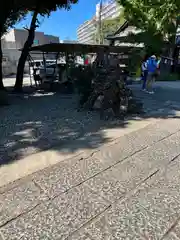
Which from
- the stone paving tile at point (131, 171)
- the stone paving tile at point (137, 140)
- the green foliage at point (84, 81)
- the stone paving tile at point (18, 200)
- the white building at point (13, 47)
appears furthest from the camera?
the white building at point (13, 47)

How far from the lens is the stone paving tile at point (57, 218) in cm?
179

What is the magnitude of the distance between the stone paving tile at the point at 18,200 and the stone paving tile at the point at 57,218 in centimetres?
9

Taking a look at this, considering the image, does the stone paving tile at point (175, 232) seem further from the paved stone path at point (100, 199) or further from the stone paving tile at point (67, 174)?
the stone paving tile at point (67, 174)

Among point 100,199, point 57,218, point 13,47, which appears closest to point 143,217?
point 100,199

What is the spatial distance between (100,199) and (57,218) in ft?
1.68

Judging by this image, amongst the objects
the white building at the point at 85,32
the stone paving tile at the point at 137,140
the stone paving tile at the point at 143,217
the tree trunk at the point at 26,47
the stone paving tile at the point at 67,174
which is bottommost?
the stone paving tile at the point at 143,217

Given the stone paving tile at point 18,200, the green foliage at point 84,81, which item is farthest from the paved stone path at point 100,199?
the green foliage at point 84,81

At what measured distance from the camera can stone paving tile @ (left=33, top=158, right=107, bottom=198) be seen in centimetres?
244

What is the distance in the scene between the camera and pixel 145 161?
3.07m

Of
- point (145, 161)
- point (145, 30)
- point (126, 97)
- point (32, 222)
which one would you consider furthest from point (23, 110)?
point (145, 30)

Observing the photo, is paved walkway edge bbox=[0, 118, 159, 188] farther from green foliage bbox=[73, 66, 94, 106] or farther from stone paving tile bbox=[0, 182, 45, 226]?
green foliage bbox=[73, 66, 94, 106]

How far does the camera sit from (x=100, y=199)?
2227mm

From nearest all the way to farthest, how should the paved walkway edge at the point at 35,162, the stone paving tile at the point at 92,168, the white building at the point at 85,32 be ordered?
the stone paving tile at the point at 92,168 < the paved walkway edge at the point at 35,162 < the white building at the point at 85,32

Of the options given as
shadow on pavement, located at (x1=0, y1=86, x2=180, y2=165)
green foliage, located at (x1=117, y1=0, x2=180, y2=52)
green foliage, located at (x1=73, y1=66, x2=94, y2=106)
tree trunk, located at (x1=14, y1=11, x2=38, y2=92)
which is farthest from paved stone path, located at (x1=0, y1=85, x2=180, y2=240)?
green foliage, located at (x1=117, y1=0, x2=180, y2=52)
